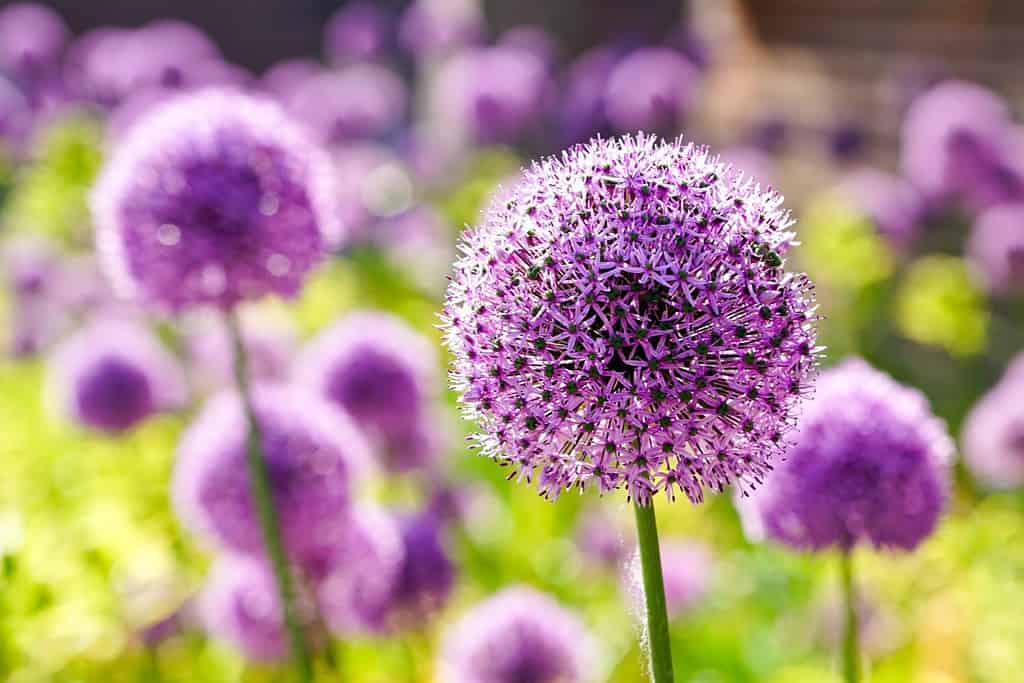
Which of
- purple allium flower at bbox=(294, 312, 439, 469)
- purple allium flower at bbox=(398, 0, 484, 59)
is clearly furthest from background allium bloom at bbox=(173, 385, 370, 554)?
purple allium flower at bbox=(398, 0, 484, 59)

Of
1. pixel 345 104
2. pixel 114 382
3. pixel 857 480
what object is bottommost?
pixel 857 480

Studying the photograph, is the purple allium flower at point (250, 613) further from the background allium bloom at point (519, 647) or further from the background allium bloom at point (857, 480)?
the background allium bloom at point (857, 480)

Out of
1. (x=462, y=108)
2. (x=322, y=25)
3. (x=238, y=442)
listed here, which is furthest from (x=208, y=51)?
(x=322, y=25)

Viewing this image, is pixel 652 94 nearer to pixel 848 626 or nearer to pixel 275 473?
pixel 275 473

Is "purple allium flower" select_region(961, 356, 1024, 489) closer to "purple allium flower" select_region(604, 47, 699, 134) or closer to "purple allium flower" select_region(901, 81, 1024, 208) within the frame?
"purple allium flower" select_region(901, 81, 1024, 208)

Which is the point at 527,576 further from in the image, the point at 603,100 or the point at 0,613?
the point at 603,100

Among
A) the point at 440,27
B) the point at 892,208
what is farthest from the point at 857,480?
the point at 440,27

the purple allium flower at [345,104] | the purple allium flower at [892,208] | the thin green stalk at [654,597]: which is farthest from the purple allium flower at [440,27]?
the thin green stalk at [654,597]
